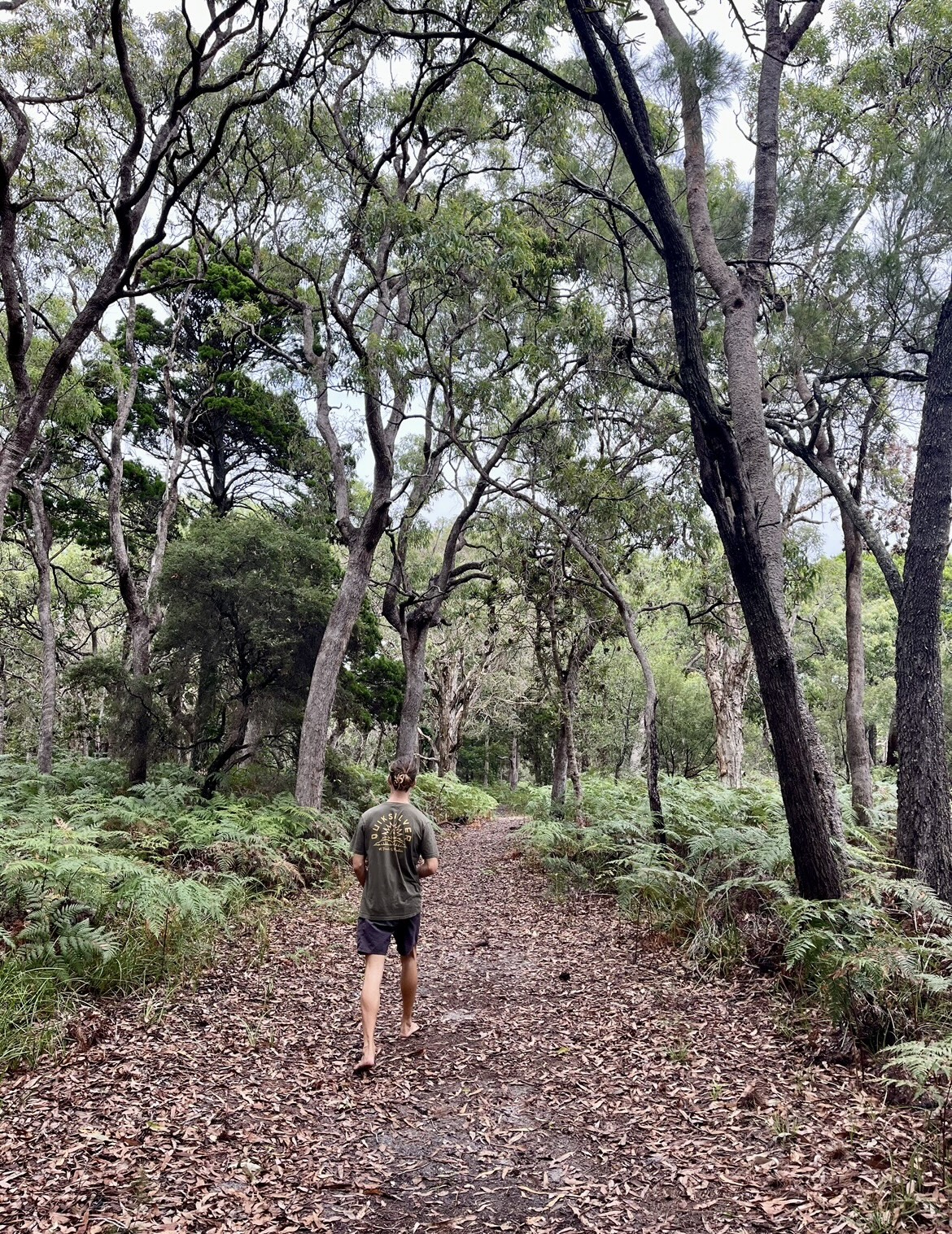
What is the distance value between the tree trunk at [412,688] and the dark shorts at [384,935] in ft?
31.5

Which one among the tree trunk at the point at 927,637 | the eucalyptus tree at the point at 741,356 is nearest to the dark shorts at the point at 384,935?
the eucalyptus tree at the point at 741,356

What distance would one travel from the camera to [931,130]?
7.57 m

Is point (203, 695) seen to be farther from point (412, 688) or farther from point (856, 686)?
point (856, 686)

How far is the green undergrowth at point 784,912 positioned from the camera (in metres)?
4.11

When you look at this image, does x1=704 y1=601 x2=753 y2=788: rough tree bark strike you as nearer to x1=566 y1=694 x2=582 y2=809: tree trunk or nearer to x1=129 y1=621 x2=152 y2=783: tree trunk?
x1=566 y1=694 x2=582 y2=809: tree trunk

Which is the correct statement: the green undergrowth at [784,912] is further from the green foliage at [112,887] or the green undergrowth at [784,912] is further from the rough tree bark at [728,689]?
the rough tree bark at [728,689]

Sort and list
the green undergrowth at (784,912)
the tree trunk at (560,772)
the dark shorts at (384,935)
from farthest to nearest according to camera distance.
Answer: the tree trunk at (560,772), the dark shorts at (384,935), the green undergrowth at (784,912)

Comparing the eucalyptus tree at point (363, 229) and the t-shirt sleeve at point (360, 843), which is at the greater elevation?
the eucalyptus tree at point (363, 229)

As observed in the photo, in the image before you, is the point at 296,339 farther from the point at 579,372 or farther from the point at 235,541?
the point at 579,372

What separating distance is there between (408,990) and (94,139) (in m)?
12.4

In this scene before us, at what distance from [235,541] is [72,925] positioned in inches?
289

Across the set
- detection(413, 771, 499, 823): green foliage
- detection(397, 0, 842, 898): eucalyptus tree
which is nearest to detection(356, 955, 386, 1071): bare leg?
detection(397, 0, 842, 898): eucalyptus tree

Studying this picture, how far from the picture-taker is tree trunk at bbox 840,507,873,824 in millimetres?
9375

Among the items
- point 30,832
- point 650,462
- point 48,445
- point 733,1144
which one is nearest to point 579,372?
point 650,462
